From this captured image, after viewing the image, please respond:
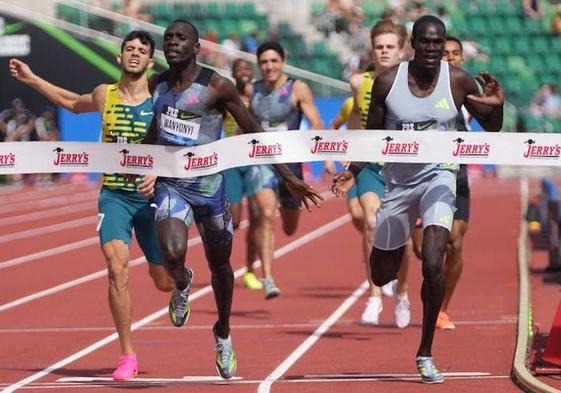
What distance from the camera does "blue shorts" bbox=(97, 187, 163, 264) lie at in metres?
9.95

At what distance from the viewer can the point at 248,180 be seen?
15250mm

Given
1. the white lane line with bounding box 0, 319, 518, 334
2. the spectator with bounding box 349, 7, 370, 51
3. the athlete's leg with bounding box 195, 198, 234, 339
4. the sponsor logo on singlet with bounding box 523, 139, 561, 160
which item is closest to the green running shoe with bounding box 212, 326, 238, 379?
the athlete's leg with bounding box 195, 198, 234, 339

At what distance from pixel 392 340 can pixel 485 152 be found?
2.47 metres

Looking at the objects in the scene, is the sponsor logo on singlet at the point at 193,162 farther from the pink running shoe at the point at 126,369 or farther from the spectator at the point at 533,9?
the spectator at the point at 533,9

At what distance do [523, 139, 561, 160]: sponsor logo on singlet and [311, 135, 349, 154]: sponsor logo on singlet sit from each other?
1098mm

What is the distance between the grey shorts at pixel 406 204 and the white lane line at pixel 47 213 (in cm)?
1630

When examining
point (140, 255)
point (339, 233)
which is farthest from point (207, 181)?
point (339, 233)

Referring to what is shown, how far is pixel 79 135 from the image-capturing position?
35219 mm

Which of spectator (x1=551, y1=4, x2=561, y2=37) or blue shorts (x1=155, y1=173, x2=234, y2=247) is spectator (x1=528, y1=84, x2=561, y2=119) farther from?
blue shorts (x1=155, y1=173, x2=234, y2=247)

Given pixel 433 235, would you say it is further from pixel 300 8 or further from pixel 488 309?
pixel 300 8

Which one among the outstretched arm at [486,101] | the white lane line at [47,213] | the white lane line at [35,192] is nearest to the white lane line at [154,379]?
the outstretched arm at [486,101]

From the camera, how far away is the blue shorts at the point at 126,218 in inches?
392

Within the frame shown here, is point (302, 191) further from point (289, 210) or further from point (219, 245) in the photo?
point (289, 210)

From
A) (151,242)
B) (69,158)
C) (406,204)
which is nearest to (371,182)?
(151,242)
